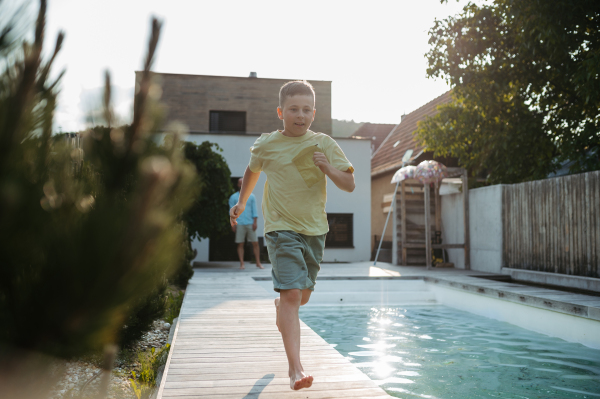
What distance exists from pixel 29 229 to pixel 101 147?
0.58 feet

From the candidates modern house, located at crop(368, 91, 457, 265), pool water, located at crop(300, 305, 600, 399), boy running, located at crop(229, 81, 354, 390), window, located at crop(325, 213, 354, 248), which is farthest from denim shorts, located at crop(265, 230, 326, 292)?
window, located at crop(325, 213, 354, 248)

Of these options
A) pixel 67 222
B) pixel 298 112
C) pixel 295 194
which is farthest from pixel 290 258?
pixel 67 222

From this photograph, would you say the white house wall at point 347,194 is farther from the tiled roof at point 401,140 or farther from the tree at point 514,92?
the tree at point 514,92

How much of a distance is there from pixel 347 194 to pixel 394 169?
8.29 ft

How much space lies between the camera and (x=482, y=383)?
130 inches

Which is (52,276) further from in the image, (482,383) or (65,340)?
(482,383)

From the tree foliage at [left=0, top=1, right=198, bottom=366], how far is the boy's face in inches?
69.7

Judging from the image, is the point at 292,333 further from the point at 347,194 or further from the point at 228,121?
the point at 228,121

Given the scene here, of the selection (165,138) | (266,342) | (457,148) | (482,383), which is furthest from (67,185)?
(457,148)

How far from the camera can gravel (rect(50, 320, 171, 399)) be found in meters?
2.08

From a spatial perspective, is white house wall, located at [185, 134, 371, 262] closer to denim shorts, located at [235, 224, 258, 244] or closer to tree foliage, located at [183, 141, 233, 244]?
tree foliage, located at [183, 141, 233, 244]

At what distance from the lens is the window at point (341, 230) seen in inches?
538

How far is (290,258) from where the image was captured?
2473 millimetres

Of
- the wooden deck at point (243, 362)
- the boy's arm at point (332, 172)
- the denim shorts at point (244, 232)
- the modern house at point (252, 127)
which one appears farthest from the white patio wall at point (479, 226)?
the boy's arm at point (332, 172)
